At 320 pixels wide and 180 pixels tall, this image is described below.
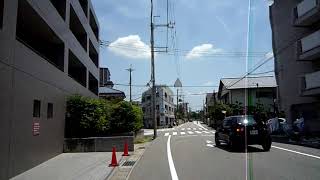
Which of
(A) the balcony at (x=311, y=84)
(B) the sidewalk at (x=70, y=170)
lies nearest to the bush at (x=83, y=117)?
(B) the sidewalk at (x=70, y=170)

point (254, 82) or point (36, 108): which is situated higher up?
point (254, 82)

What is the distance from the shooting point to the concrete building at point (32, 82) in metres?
11.1

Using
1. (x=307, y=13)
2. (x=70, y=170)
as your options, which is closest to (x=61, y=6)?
(x=70, y=170)

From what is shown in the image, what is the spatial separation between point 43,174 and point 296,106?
2750 centimetres

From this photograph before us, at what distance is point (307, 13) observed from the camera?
96.6ft

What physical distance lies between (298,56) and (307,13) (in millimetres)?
A: 3698

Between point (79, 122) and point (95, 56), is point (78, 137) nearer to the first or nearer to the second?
point (79, 122)

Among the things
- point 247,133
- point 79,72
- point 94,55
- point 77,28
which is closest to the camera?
point 247,133

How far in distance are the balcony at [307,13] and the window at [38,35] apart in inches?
720

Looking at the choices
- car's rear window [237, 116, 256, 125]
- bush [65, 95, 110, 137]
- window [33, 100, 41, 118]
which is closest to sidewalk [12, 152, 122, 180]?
window [33, 100, 41, 118]

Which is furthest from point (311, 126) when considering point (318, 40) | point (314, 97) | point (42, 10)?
point (42, 10)

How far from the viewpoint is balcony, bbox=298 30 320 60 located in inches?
1109

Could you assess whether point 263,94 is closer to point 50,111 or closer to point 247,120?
point 247,120

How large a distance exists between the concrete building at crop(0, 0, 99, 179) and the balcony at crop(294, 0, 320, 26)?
16931 millimetres
